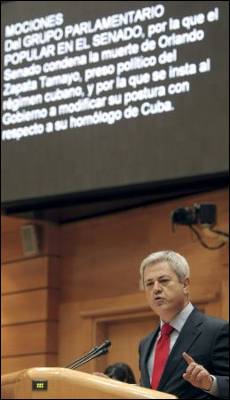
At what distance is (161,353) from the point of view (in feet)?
9.48

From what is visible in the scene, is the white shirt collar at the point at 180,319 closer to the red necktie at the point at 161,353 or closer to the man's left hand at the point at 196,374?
the red necktie at the point at 161,353

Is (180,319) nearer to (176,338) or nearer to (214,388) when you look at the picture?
(176,338)

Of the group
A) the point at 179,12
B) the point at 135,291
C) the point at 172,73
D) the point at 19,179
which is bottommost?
the point at 135,291

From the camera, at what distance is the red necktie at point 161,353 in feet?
9.29

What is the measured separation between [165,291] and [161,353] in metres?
0.19

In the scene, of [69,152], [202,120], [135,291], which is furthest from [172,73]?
[135,291]

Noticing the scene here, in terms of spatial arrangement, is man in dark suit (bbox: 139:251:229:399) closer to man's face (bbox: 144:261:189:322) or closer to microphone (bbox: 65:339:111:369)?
man's face (bbox: 144:261:189:322)

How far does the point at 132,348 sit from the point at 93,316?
1.50 feet

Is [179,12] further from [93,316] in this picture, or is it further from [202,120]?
[93,316]

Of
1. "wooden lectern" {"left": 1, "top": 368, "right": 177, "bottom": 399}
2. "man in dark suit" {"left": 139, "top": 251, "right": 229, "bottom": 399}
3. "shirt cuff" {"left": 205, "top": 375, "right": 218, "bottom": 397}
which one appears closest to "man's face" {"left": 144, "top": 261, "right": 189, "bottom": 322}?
"man in dark suit" {"left": 139, "top": 251, "right": 229, "bottom": 399}

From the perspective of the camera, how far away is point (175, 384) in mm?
2768

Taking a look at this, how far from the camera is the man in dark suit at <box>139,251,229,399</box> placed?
109 inches

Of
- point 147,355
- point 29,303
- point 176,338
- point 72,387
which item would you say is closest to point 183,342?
point 176,338

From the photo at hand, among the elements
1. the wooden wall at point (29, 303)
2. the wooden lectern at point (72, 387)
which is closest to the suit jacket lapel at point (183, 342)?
the wooden lectern at point (72, 387)
